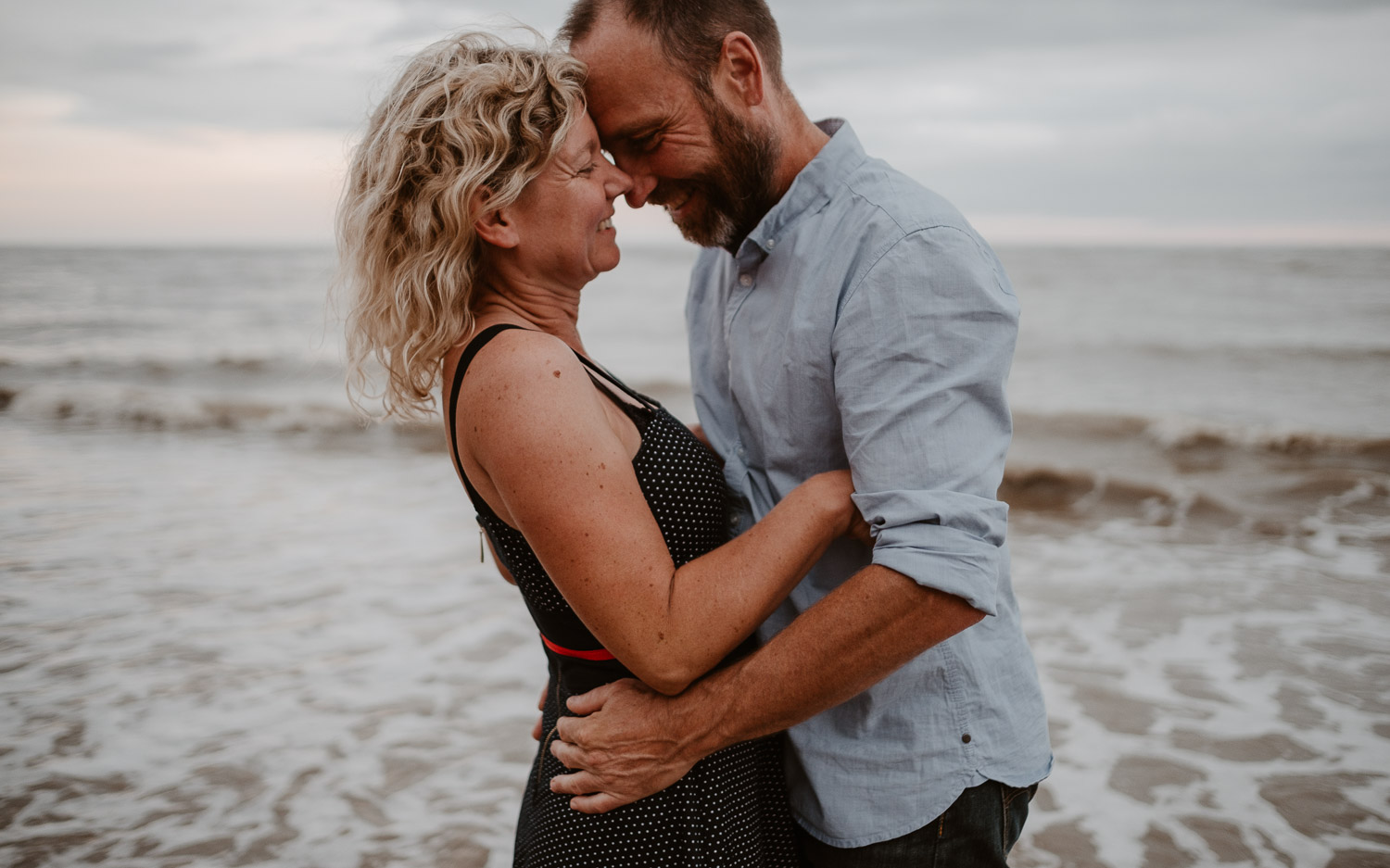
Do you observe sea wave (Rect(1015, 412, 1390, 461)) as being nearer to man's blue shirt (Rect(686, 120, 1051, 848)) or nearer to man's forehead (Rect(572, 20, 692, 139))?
man's blue shirt (Rect(686, 120, 1051, 848))

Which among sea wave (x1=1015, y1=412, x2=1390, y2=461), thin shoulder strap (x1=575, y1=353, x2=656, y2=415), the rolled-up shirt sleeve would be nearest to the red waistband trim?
thin shoulder strap (x1=575, y1=353, x2=656, y2=415)

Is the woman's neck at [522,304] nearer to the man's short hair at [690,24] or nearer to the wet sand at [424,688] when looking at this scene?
the man's short hair at [690,24]

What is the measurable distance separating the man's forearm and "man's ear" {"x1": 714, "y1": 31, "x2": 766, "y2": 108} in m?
1.07

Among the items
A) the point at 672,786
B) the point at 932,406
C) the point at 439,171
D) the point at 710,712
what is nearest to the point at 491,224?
the point at 439,171

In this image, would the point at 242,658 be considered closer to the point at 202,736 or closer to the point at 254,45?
the point at 202,736

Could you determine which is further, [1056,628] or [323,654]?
[1056,628]

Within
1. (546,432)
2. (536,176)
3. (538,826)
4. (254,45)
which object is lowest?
(538,826)

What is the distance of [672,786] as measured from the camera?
169 centimetres

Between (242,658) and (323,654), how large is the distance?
443mm

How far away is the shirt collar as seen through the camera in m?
1.79

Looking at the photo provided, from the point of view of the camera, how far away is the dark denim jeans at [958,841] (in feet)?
5.47

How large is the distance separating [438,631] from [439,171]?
4.34m

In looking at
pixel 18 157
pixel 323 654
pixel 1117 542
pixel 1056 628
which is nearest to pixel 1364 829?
pixel 1056 628

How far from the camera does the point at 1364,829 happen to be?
11.6ft
